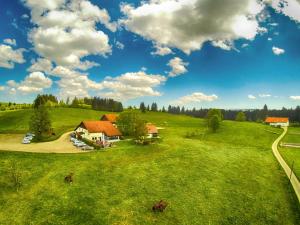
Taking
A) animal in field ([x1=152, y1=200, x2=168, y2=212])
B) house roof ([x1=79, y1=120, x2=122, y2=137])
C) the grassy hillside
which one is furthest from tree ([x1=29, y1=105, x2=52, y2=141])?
animal in field ([x1=152, y1=200, x2=168, y2=212])

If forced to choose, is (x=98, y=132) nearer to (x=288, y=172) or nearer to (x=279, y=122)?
(x=288, y=172)

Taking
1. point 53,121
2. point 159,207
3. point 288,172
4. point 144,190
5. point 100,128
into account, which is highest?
point 100,128

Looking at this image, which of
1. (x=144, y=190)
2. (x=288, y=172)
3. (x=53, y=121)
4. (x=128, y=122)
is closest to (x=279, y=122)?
(x=128, y=122)

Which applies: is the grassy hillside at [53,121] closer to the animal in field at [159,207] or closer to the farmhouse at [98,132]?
the farmhouse at [98,132]

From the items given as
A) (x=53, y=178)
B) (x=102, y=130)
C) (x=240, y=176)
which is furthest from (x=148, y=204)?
(x=102, y=130)

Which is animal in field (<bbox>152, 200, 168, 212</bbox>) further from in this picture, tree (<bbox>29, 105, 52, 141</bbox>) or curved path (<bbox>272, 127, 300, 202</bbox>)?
tree (<bbox>29, 105, 52, 141</bbox>)
